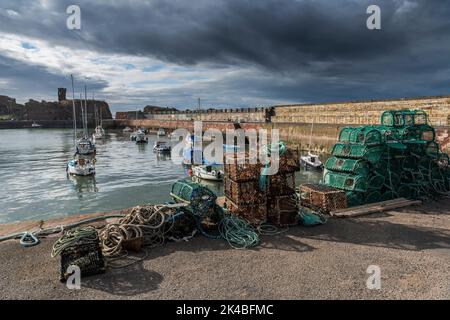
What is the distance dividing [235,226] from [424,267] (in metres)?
4.56

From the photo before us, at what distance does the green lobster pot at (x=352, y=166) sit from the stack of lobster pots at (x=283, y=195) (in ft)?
9.37

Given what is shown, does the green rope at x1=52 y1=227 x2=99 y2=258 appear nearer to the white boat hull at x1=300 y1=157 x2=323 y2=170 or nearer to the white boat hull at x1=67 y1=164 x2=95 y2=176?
the white boat hull at x1=67 y1=164 x2=95 y2=176

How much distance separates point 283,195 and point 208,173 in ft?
61.4

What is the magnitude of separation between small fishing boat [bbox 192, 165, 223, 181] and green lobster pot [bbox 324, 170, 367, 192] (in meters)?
15.6

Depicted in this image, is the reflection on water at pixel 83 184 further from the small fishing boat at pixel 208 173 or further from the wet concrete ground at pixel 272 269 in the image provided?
the wet concrete ground at pixel 272 269

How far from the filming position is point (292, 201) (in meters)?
10.0

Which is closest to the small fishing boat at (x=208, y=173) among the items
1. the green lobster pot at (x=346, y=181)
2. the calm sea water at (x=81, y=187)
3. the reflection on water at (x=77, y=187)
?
the calm sea water at (x=81, y=187)

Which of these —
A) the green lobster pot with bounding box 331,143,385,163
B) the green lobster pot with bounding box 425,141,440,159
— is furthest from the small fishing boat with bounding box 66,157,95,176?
the green lobster pot with bounding box 425,141,440,159

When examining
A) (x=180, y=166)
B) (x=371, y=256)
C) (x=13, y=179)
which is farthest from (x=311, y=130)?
(x=371, y=256)

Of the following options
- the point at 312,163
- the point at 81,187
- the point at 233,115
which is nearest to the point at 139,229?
the point at 81,187

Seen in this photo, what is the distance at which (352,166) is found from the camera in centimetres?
1196
